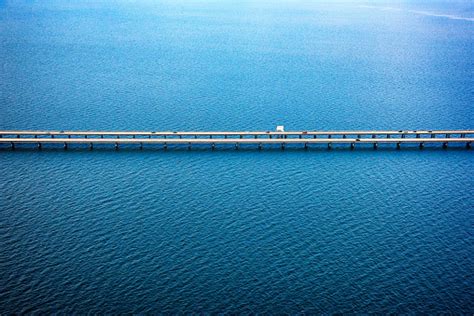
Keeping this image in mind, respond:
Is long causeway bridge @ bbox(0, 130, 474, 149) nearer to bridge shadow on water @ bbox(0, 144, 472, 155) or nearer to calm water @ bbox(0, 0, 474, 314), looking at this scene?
bridge shadow on water @ bbox(0, 144, 472, 155)

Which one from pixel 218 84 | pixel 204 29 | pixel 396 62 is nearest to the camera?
pixel 218 84

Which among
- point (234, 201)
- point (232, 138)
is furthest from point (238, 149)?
point (234, 201)

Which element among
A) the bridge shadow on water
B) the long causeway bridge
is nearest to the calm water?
the bridge shadow on water

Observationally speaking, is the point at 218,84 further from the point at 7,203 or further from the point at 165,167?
the point at 7,203

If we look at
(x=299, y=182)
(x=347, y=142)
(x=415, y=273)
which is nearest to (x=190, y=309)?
(x=415, y=273)

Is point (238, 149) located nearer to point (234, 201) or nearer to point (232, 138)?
point (232, 138)

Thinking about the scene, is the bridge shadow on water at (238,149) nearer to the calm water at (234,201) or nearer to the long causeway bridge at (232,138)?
the calm water at (234,201)
